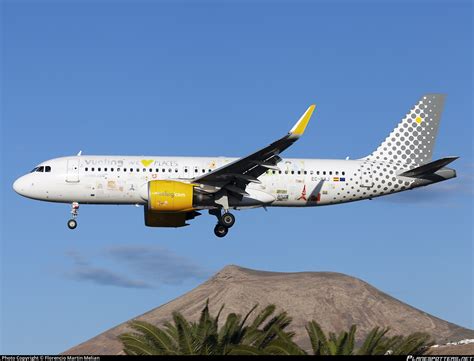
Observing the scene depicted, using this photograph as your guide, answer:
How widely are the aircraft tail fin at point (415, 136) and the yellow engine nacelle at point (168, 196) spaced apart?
41.4 ft

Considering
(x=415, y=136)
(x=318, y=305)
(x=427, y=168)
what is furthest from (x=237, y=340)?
(x=318, y=305)

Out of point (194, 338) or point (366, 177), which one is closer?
point (194, 338)

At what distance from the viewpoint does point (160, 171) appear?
180 ft

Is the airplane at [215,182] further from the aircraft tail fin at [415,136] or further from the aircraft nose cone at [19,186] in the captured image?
the aircraft tail fin at [415,136]

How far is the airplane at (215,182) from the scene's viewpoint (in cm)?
5312

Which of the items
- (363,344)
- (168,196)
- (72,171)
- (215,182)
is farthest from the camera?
(72,171)

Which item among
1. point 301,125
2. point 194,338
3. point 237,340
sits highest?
point 301,125

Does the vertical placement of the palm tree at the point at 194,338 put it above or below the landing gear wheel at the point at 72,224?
below

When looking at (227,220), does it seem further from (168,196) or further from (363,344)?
(363,344)

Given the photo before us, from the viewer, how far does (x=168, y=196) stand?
52.7m

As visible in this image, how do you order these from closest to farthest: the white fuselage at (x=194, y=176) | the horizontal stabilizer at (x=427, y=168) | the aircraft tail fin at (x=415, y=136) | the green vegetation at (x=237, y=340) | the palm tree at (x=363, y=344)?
the palm tree at (x=363, y=344) → the green vegetation at (x=237, y=340) → the white fuselage at (x=194, y=176) → the horizontal stabilizer at (x=427, y=168) → the aircraft tail fin at (x=415, y=136)

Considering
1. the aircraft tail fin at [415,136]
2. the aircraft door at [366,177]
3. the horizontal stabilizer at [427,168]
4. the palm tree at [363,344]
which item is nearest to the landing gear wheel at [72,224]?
the palm tree at [363,344]

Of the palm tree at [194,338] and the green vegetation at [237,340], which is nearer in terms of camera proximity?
the green vegetation at [237,340]

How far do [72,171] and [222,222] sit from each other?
8515 millimetres
